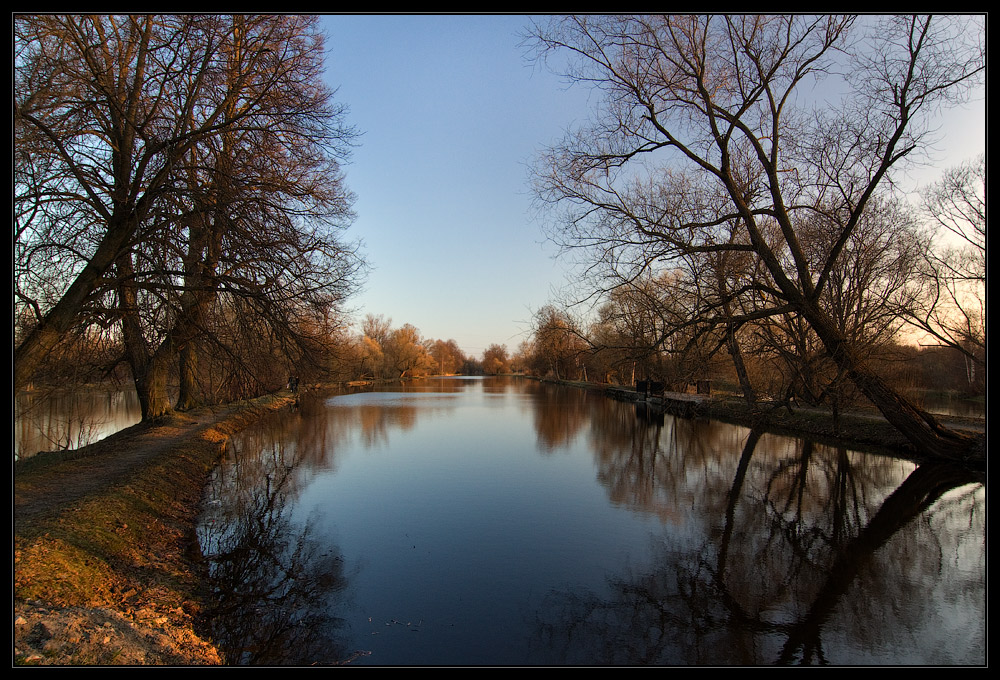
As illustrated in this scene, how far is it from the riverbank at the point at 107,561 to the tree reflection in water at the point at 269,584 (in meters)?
0.22

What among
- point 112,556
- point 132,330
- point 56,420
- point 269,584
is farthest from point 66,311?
point 56,420

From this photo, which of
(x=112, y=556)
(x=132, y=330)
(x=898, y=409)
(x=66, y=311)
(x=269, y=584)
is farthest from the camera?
(x=898, y=409)

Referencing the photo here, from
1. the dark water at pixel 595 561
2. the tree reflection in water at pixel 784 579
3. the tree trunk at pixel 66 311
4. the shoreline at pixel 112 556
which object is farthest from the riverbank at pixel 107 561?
the tree reflection in water at pixel 784 579

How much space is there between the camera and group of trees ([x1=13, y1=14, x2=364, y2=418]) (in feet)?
21.6

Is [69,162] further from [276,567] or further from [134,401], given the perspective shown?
[134,401]

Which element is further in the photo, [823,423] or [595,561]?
[823,423]

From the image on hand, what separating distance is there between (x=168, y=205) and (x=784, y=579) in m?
8.90

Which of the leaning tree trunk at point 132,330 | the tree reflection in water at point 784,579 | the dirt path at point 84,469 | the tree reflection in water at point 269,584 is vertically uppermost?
the leaning tree trunk at point 132,330

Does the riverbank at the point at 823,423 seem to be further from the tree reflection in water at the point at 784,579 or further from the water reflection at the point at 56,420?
the water reflection at the point at 56,420

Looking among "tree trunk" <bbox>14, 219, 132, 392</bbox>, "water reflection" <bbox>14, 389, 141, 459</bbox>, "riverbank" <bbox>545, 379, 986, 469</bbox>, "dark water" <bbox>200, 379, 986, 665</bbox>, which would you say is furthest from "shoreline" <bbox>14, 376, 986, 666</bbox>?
"riverbank" <bbox>545, 379, 986, 469</bbox>

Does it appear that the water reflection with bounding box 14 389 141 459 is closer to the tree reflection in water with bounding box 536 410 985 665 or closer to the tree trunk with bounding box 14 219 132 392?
the tree trunk with bounding box 14 219 132 392

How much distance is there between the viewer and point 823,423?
1686cm

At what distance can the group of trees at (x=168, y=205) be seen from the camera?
658 centimetres

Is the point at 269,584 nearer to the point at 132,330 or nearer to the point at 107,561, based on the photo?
the point at 107,561
